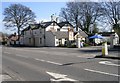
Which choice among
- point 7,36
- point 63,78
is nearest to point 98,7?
point 63,78

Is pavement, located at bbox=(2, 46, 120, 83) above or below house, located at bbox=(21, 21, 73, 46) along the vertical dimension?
below

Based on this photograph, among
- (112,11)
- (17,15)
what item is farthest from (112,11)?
(17,15)

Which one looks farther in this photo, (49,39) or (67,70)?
(49,39)

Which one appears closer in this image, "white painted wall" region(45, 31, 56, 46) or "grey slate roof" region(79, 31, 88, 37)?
"white painted wall" region(45, 31, 56, 46)

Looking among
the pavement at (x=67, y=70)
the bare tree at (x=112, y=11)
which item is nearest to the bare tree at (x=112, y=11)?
the bare tree at (x=112, y=11)

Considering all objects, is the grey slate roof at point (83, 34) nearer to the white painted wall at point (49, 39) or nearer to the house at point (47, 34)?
the house at point (47, 34)

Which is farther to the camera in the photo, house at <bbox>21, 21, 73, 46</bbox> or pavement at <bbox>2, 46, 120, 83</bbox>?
house at <bbox>21, 21, 73, 46</bbox>

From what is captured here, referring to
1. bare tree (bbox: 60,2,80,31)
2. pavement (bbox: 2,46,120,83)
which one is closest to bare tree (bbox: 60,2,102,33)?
bare tree (bbox: 60,2,80,31)

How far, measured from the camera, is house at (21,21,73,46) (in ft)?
248

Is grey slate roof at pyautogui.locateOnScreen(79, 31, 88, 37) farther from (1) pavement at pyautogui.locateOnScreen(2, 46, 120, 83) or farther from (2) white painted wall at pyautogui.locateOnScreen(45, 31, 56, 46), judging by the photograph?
(1) pavement at pyautogui.locateOnScreen(2, 46, 120, 83)

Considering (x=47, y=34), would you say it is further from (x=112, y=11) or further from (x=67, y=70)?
(x=67, y=70)

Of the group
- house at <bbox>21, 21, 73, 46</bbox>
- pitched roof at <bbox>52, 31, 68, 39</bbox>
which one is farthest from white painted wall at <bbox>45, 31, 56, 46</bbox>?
pitched roof at <bbox>52, 31, 68, 39</bbox>

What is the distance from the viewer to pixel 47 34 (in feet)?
258

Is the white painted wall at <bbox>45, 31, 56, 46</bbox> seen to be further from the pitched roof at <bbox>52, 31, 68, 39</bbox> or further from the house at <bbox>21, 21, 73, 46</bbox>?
the pitched roof at <bbox>52, 31, 68, 39</bbox>
